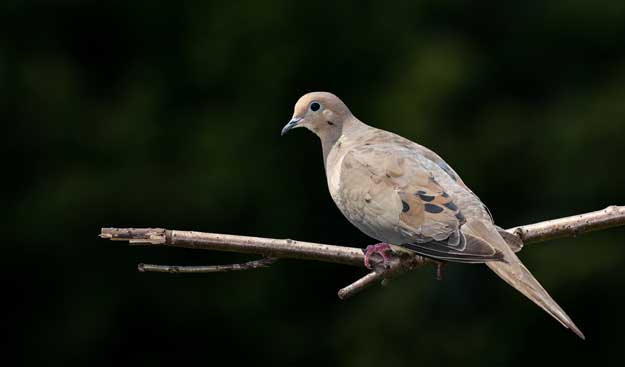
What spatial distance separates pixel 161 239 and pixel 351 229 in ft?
15.2

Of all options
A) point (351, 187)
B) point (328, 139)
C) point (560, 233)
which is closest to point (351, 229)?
point (328, 139)

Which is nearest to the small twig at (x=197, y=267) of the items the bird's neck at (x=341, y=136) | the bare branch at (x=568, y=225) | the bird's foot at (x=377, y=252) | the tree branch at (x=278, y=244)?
the tree branch at (x=278, y=244)

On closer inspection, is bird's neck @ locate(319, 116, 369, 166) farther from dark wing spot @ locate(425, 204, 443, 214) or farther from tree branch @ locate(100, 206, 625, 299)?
tree branch @ locate(100, 206, 625, 299)

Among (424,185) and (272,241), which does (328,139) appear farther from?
Result: (272,241)

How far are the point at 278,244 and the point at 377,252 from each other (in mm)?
476

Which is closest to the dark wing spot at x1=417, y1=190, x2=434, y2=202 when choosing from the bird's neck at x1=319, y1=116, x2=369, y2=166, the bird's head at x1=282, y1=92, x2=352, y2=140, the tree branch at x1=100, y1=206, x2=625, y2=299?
the tree branch at x1=100, y1=206, x2=625, y2=299

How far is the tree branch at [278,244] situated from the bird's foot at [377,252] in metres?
0.02

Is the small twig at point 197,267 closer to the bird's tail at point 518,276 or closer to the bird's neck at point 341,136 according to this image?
the bird's tail at point 518,276

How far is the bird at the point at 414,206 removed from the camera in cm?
299

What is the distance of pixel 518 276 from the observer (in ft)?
9.20

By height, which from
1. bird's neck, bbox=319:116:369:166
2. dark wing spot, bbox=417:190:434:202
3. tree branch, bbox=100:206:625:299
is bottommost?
tree branch, bbox=100:206:625:299

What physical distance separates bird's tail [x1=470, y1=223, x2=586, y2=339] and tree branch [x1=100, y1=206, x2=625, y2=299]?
9 cm

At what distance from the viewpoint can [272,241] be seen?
9.12 feet

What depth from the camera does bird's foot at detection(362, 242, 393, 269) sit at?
2.87 m
